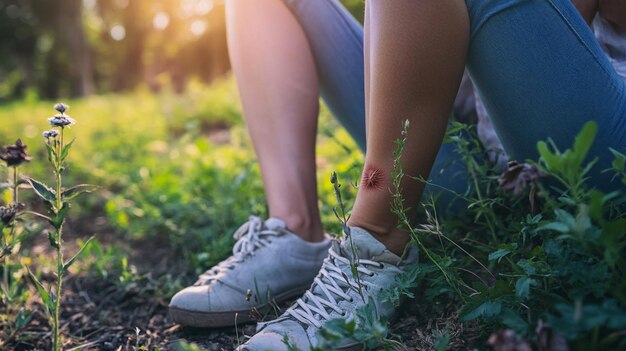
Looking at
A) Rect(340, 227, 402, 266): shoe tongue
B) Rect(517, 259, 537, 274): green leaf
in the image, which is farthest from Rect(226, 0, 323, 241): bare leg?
Rect(517, 259, 537, 274): green leaf

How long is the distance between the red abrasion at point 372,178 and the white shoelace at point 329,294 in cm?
17

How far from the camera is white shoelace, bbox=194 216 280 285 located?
1.57m

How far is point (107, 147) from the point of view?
4.52 meters

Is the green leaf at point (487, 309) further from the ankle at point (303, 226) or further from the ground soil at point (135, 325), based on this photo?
the ankle at point (303, 226)

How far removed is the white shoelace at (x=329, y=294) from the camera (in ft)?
4.03

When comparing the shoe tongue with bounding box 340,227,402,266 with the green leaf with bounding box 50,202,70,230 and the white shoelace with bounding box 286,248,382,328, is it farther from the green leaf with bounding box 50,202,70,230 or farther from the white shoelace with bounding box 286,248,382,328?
the green leaf with bounding box 50,202,70,230

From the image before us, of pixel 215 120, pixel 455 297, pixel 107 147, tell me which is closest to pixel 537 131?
pixel 455 297

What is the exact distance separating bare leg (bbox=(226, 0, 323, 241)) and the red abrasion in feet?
1.52

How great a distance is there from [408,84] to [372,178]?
0.22 meters

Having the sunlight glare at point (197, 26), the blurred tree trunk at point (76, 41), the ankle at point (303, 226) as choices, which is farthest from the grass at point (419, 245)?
the sunlight glare at point (197, 26)

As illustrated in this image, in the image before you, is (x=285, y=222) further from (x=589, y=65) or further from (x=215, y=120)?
(x=215, y=120)

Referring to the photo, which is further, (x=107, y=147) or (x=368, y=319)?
(x=107, y=147)

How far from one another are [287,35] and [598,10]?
2.75 ft

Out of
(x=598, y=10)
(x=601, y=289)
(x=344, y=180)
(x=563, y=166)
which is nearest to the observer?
(x=563, y=166)
